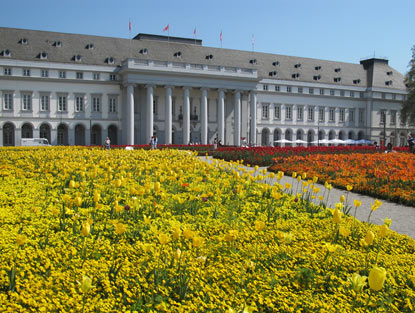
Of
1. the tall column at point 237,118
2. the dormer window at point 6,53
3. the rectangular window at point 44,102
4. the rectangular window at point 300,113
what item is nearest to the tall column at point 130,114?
the rectangular window at point 44,102

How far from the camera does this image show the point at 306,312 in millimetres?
4145

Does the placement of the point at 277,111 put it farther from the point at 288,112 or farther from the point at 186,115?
the point at 186,115

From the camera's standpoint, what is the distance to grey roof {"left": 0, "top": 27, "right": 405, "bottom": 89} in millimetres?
59625

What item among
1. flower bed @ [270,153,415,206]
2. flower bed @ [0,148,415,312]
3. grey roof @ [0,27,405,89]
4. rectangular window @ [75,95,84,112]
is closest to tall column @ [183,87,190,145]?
grey roof @ [0,27,405,89]

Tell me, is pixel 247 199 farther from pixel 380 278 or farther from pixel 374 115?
pixel 374 115

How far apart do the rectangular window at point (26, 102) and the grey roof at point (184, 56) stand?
5316 millimetres

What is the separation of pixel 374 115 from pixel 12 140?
68.7 metres

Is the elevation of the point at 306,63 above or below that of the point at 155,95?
above

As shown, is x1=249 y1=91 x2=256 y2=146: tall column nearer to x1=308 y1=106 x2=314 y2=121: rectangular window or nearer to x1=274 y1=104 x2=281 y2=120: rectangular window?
x1=274 y1=104 x2=281 y2=120: rectangular window

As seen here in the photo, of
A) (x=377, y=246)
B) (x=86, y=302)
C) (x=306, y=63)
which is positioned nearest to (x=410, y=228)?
(x=377, y=246)

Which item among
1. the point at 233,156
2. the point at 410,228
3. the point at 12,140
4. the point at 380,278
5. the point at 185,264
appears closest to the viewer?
the point at 380,278

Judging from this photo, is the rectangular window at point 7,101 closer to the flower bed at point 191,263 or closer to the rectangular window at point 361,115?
the flower bed at point 191,263

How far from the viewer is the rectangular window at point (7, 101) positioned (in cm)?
5680

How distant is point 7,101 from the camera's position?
187 feet
